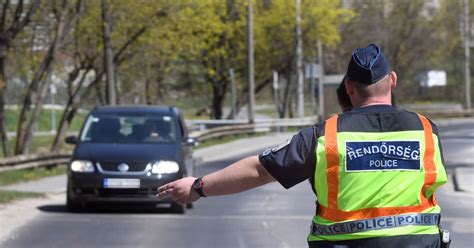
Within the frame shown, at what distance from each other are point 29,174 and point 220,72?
25996 mm

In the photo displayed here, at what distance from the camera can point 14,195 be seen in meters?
17.3

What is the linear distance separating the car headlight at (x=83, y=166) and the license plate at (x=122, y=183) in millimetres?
318

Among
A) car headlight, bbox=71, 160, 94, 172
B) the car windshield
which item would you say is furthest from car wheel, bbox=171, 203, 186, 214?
car headlight, bbox=71, 160, 94, 172

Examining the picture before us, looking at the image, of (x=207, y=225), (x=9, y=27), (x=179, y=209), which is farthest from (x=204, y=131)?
(x=207, y=225)

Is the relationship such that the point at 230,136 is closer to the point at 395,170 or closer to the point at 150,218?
the point at 150,218

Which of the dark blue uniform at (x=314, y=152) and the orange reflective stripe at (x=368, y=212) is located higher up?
the dark blue uniform at (x=314, y=152)

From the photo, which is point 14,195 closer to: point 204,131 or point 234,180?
point 234,180

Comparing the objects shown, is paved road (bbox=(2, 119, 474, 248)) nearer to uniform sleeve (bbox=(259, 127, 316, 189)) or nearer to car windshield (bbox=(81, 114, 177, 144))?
car windshield (bbox=(81, 114, 177, 144))

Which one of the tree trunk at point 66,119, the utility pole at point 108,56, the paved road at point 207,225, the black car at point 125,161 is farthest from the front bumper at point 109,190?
the utility pole at point 108,56

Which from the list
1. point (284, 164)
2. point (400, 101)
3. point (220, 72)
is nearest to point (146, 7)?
point (220, 72)

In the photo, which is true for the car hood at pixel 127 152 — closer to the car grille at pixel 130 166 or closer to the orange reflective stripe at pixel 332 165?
the car grille at pixel 130 166

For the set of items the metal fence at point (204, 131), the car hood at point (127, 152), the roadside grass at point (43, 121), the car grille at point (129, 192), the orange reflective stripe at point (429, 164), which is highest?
the orange reflective stripe at point (429, 164)

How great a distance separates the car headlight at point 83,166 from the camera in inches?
604

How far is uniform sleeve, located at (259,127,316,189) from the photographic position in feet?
14.1
